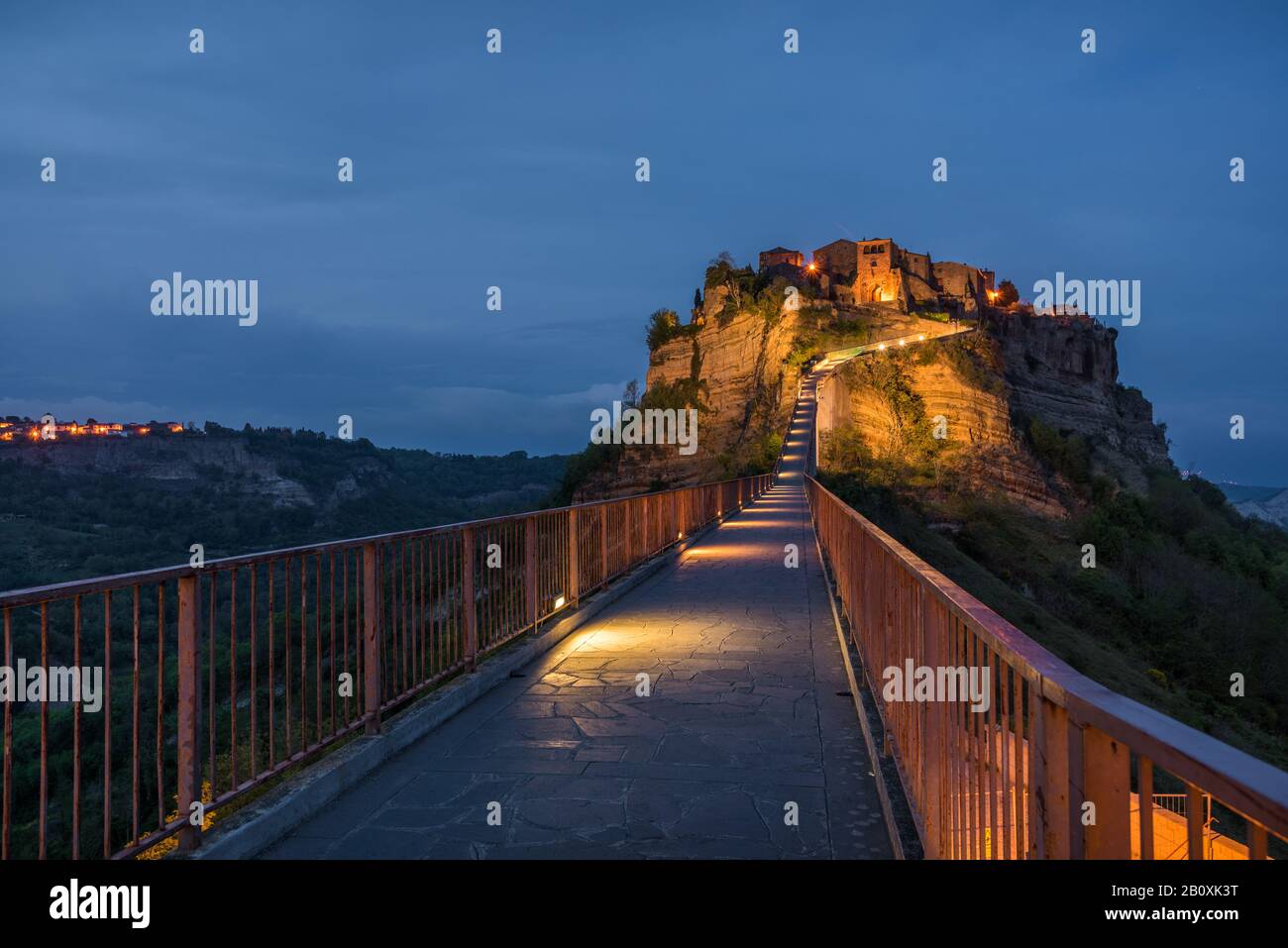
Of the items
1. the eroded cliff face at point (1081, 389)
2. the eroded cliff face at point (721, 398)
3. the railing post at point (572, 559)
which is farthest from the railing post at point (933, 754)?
the eroded cliff face at point (1081, 389)

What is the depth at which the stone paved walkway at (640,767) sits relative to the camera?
12.9 ft

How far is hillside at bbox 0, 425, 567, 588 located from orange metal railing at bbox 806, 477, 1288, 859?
4272cm

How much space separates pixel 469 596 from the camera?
6.76m

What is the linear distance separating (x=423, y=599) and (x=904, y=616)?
3.29 metres

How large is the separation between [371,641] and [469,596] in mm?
1566

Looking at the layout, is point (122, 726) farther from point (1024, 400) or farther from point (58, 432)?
point (1024, 400)

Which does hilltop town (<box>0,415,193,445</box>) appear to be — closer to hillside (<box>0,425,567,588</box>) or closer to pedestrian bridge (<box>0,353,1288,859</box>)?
hillside (<box>0,425,567,588</box>)

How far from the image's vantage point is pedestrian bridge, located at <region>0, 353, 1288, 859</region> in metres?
1.87

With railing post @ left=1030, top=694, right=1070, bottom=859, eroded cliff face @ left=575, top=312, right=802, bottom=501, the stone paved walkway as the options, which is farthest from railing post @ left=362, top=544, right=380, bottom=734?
eroded cliff face @ left=575, top=312, right=802, bottom=501

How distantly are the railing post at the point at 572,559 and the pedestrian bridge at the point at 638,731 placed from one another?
4 centimetres

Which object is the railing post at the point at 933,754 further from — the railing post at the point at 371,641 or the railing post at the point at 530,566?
the railing post at the point at 530,566

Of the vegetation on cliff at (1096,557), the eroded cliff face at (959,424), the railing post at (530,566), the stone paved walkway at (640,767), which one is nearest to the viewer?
the stone paved walkway at (640,767)

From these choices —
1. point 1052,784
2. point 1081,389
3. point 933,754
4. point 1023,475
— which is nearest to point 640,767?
Result: point 933,754
